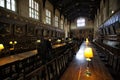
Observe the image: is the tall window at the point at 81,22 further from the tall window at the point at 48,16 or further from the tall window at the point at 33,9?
the tall window at the point at 33,9

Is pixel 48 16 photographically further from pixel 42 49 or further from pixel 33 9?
pixel 42 49

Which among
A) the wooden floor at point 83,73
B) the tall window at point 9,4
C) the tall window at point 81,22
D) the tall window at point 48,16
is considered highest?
the tall window at point 81,22

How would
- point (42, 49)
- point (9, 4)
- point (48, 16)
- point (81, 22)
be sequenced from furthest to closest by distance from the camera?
point (81, 22)
point (48, 16)
point (9, 4)
point (42, 49)

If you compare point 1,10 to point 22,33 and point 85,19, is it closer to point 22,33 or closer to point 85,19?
point 22,33

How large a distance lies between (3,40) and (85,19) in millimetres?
28502

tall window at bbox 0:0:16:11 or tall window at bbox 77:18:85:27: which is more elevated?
tall window at bbox 77:18:85:27

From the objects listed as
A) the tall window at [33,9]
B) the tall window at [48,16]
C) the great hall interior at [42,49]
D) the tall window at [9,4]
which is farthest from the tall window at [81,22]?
the tall window at [9,4]

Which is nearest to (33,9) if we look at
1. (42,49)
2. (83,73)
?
(42,49)

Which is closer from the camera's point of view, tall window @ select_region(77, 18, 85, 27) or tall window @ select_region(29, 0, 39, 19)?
tall window @ select_region(29, 0, 39, 19)

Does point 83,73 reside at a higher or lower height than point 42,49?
lower

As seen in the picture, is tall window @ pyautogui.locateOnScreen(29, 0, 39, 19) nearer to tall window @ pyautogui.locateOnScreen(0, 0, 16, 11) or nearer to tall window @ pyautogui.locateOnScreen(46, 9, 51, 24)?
tall window @ pyautogui.locateOnScreen(0, 0, 16, 11)

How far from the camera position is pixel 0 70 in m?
2.88

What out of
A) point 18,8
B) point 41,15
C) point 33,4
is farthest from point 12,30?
point 41,15

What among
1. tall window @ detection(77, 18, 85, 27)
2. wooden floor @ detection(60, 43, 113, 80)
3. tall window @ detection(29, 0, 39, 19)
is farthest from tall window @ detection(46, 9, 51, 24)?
tall window @ detection(77, 18, 85, 27)
